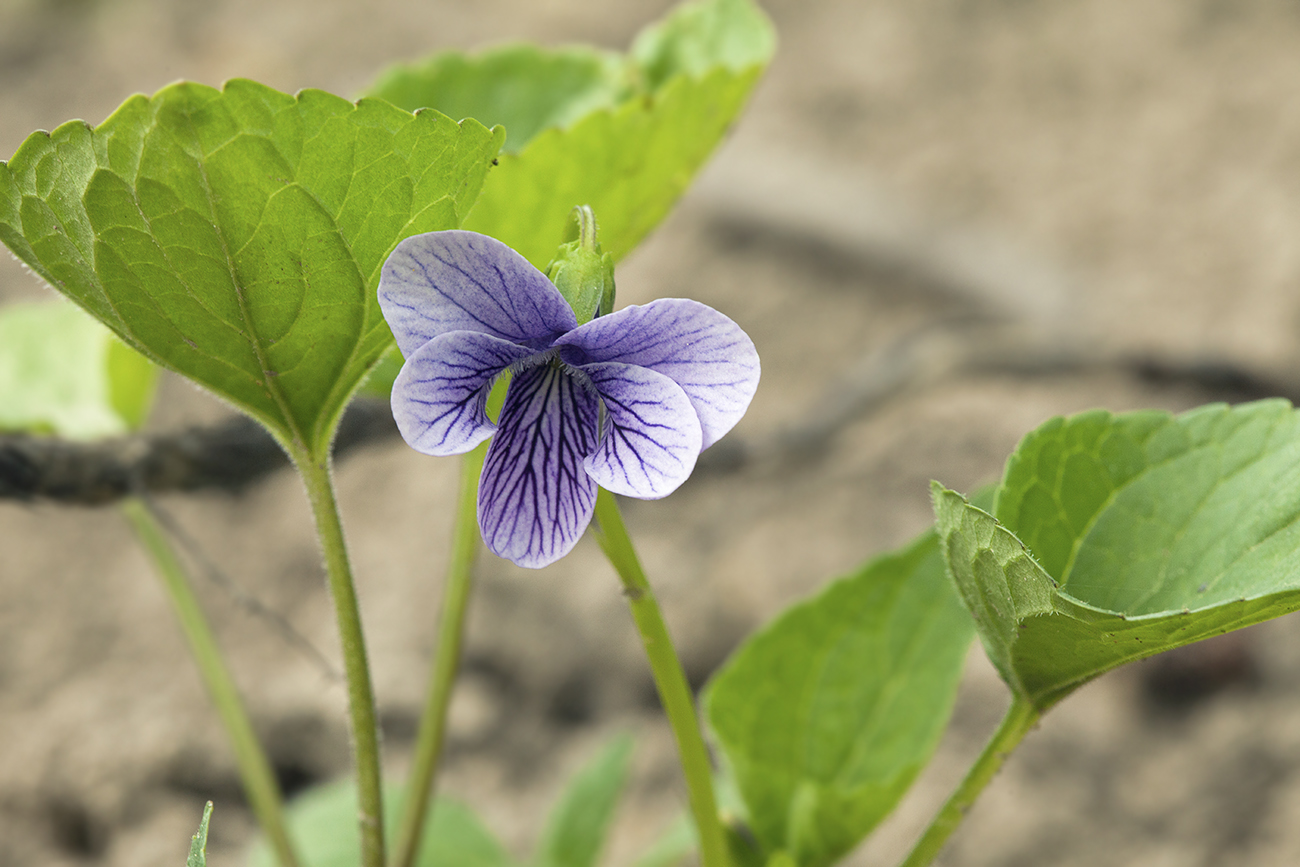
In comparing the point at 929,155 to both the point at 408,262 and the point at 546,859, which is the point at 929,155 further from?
the point at 408,262

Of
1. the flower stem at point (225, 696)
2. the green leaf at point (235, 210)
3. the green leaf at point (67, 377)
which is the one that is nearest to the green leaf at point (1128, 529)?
the green leaf at point (235, 210)

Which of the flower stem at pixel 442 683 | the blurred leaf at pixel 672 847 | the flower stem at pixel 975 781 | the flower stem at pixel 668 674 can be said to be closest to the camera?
the flower stem at pixel 668 674

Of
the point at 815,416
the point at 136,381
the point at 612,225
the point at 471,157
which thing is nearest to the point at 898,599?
the point at 612,225

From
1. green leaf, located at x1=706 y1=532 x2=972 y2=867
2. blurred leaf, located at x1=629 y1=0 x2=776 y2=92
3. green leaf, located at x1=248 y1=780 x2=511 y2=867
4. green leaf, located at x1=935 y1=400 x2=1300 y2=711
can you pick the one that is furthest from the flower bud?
green leaf, located at x1=248 y1=780 x2=511 y2=867

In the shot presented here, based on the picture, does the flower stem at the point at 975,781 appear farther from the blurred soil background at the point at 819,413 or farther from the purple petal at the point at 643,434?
the blurred soil background at the point at 819,413

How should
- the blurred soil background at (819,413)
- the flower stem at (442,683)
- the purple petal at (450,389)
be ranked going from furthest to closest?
the blurred soil background at (819,413) → the flower stem at (442,683) → the purple petal at (450,389)

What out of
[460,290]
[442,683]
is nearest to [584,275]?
[460,290]
